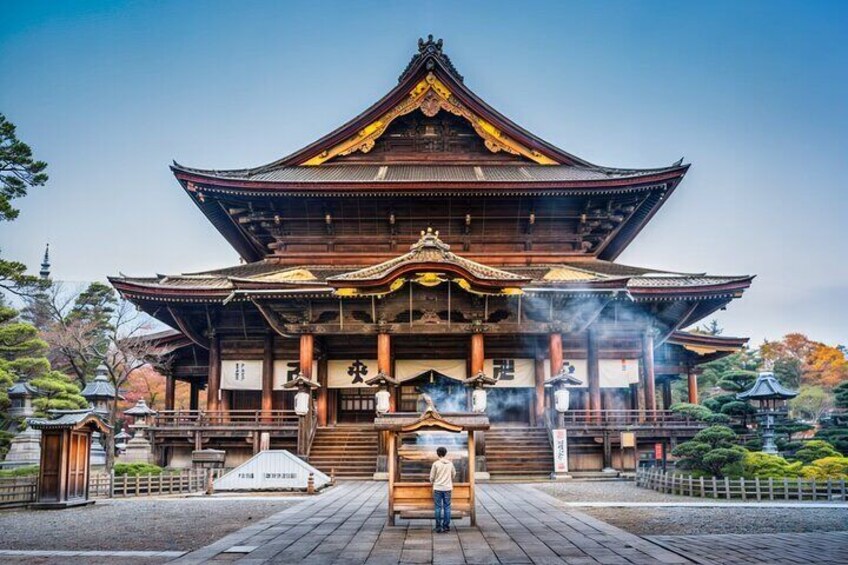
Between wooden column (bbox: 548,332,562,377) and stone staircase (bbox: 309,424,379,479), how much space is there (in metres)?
6.90

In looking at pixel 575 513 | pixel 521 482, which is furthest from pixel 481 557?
pixel 521 482

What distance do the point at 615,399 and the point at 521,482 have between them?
9275 mm

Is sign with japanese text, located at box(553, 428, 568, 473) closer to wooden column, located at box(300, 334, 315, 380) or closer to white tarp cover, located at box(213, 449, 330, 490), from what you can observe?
white tarp cover, located at box(213, 449, 330, 490)

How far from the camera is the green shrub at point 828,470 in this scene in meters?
18.3

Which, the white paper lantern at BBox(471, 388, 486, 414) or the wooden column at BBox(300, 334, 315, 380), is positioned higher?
the wooden column at BBox(300, 334, 315, 380)

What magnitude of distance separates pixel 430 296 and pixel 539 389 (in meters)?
5.85

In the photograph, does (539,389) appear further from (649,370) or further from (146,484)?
(146,484)

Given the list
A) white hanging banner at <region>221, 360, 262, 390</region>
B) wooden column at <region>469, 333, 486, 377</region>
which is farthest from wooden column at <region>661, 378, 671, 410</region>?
white hanging banner at <region>221, 360, 262, 390</region>

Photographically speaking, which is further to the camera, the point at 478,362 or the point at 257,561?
the point at 478,362

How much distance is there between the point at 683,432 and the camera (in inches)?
988

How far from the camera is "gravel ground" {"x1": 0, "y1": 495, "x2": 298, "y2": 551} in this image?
11.3 metres

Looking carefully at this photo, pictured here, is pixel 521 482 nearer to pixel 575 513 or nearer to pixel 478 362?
pixel 478 362

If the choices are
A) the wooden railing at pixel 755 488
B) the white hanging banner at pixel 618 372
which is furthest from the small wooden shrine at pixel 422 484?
the white hanging banner at pixel 618 372

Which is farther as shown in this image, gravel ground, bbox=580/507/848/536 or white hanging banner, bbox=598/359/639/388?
white hanging banner, bbox=598/359/639/388
